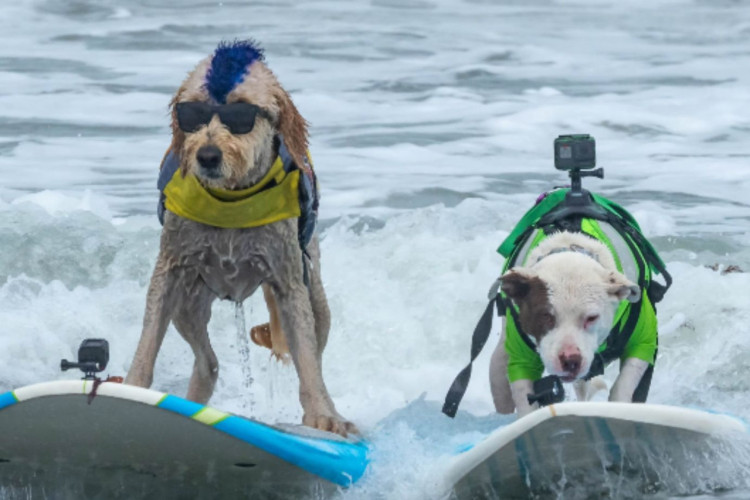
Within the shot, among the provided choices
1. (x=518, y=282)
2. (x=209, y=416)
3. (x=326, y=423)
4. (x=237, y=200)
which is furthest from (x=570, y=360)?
(x=237, y=200)

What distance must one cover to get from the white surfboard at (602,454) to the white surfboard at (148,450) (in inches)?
24.1

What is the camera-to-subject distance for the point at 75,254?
12281mm

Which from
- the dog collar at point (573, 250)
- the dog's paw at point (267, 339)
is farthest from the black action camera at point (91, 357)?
the dog collar at point (573, 250)

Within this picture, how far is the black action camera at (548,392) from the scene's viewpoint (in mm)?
7227

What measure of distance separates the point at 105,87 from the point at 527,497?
14.5 meters

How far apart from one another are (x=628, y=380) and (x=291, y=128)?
1823 millimetres

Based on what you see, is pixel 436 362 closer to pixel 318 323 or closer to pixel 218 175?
pixel 318 323

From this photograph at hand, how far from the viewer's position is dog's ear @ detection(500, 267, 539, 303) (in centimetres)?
720

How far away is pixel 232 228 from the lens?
748 cm

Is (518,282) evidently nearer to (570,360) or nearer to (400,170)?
(570,360)

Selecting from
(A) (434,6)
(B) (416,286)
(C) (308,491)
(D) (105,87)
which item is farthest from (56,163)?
(A) (434,6)

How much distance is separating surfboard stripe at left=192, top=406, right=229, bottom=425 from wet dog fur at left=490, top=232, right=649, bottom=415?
139 centimetres

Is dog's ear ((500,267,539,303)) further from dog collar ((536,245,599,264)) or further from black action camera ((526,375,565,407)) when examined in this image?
black action camera ((526,375,565,407))

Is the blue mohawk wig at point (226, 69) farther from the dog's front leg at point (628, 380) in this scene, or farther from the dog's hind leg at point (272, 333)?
the dog's front leg at point (628, 380)
